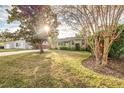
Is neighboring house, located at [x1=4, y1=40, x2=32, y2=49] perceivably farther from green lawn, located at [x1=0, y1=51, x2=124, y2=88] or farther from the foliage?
the foliage

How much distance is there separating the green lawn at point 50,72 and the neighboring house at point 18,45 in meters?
0.10

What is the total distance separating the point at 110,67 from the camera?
119 inches

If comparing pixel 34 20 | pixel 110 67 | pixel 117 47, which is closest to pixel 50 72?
pixel 34 20

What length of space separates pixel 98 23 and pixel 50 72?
923mm

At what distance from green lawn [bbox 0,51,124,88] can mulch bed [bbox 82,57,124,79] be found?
11cm

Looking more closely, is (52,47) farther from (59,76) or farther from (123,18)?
(123,18)

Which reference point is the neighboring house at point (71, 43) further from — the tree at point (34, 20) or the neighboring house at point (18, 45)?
the neighboring house at point (18, 45)

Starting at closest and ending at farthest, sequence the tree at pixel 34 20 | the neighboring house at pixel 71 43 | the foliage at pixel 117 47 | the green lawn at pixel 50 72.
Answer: the green lawn at pixel 50 72
the tree at pixel 34 20
the neighboring house at pixel 71 43
the foliage at pixel 117 47

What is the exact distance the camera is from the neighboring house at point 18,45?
2.85 meters

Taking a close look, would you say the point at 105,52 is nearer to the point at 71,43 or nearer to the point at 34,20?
the point at 71,43

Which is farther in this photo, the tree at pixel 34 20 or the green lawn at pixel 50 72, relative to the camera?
the tree at pixel 34 20

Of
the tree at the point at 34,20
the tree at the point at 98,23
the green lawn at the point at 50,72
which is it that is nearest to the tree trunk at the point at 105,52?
the tree at the point at 98,23
